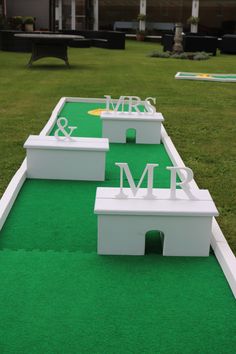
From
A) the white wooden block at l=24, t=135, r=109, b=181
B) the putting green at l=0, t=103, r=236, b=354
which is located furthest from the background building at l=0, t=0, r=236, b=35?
the putting green at l=0, t=103, r=236, b=354

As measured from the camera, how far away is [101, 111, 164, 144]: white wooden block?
6.84 m

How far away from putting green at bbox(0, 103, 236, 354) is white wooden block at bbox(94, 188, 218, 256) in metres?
0.08

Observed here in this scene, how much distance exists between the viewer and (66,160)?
5.30 metres

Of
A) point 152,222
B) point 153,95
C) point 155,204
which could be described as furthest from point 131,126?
point 153,95

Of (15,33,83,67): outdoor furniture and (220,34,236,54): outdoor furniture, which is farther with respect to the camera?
(220,34,236,54): outdoor furniture

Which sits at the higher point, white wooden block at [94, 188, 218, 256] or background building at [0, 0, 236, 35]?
background building at [0, 0, 236, 35]

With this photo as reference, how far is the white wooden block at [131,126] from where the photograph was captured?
6.84 meters

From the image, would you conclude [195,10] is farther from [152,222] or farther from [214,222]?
[152,222]

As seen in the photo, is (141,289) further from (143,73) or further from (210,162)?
(143,73)

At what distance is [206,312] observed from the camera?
3002 millimetres

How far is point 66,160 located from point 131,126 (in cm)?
180

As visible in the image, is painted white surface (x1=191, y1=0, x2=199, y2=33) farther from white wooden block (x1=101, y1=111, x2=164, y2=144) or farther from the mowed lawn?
white wooden block (x1=101, y1=111, x2=164, y2=144)

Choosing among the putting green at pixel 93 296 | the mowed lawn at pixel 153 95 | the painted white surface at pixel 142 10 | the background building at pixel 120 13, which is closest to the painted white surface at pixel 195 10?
the background building at pixel 120 13

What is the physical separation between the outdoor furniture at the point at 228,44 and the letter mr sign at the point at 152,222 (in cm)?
2026
